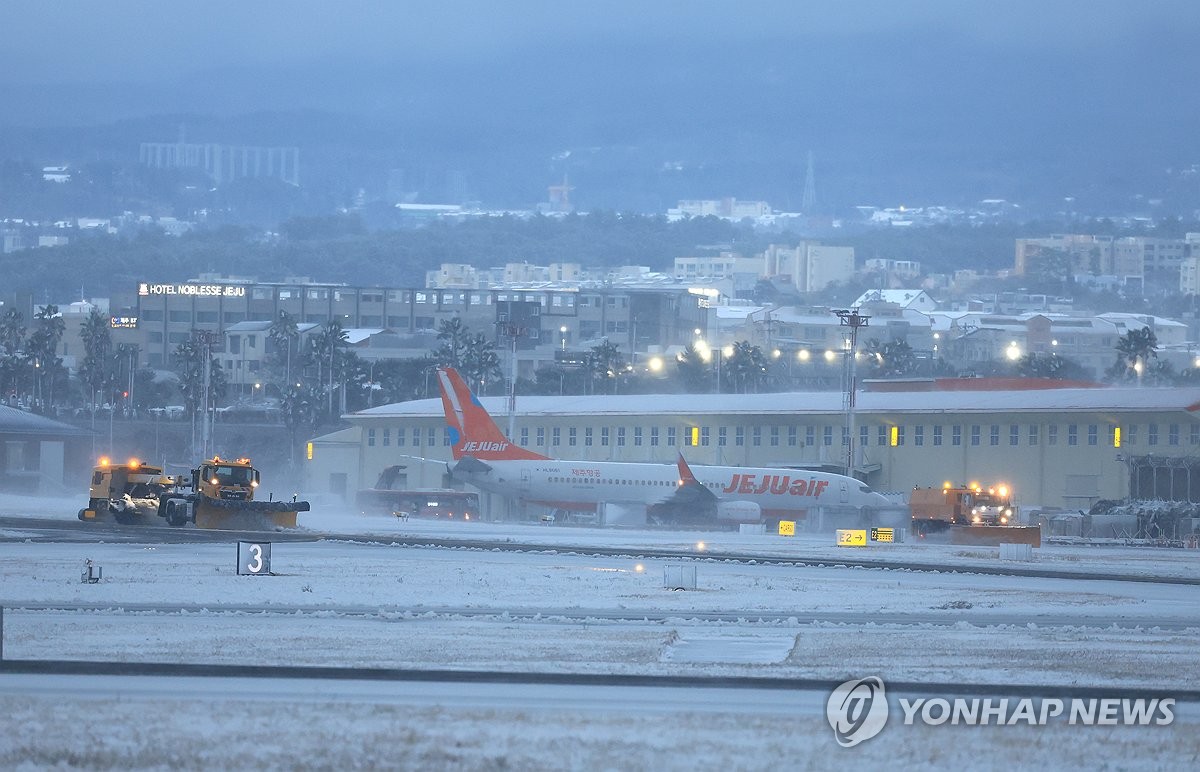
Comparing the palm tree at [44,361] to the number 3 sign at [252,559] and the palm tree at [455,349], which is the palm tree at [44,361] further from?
the number 3 sign at [252,559]

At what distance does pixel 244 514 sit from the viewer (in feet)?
202

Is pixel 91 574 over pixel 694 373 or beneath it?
beneath

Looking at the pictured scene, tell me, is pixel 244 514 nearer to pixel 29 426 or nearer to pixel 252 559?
pixel 252 559

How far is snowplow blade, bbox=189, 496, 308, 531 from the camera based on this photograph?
200ft

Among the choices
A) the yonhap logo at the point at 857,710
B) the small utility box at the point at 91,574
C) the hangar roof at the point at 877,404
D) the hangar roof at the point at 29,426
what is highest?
the hangar roof at the point at 877,404

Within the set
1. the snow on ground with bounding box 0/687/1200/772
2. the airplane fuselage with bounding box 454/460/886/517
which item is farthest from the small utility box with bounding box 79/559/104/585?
the airplane fuselage with bounding box 454/460/886/517

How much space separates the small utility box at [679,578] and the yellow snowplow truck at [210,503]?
2462cm

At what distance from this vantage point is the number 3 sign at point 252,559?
40562 mm

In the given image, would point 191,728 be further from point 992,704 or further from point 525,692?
point 992,704

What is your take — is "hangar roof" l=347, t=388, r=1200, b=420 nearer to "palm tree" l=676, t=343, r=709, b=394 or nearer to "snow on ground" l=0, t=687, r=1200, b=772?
"palm tree" l=676, t=343, r=709, b=394

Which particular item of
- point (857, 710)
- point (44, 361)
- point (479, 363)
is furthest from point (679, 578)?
point (44, 361)

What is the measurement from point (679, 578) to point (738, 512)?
4320cm

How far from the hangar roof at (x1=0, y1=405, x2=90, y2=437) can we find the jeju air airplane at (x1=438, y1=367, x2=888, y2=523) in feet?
135

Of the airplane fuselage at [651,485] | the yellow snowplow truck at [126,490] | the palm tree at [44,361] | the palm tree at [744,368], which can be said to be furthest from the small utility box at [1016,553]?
the palm tree at [44,361]
